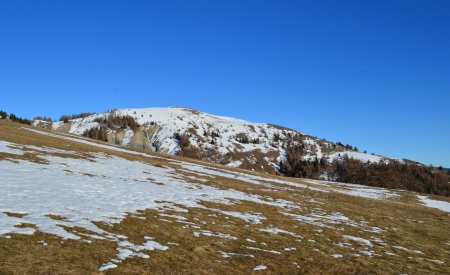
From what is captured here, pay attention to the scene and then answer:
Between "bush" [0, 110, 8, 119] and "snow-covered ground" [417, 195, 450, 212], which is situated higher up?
"bush" [0, 110, 8, 119]

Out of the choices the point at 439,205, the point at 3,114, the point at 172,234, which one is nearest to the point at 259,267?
the point at 172,234

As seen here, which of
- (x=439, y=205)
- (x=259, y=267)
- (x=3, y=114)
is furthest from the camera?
(x=3, y=114)

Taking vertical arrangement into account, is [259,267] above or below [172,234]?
below

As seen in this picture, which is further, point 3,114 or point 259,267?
point 3,114

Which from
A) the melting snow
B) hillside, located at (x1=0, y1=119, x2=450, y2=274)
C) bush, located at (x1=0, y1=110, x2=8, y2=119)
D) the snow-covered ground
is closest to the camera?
hillside, located at (x1=0, y1=119, x2=450, y2=274)

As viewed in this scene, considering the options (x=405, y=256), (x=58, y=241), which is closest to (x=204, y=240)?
(x=58, y=241)

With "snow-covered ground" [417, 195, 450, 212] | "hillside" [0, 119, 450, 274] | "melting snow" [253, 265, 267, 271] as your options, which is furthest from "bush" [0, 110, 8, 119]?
"melting snow" [253, 265, 267, 271]

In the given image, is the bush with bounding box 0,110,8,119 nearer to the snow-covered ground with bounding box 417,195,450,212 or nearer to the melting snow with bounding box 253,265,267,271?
the snow-covered ground with bounding box 417,195,450,212

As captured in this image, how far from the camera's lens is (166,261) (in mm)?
11656

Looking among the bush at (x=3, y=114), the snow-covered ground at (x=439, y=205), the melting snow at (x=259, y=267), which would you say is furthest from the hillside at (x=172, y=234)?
the bush at (x=3, y=114)

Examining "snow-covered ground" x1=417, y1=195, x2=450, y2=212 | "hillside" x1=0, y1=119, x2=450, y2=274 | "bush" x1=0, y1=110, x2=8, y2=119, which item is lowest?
"hillside" x1=0, y1=119, x2=450, y2=274

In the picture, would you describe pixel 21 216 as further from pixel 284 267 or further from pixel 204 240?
pixel 284 267

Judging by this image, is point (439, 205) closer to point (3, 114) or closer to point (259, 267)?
point (259, 267)

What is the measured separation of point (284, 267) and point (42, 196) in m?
12.6
